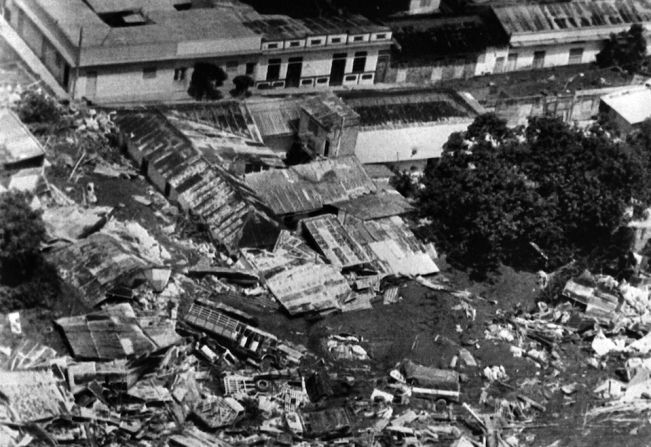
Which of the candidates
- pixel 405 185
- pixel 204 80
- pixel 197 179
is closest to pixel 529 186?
pixel 405 185

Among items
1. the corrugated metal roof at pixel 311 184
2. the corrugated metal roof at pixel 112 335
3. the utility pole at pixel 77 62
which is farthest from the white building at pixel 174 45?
the corrugated metal roof at pixel 112 335

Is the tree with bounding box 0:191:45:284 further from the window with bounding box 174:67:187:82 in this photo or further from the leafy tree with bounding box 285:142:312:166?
the window with bounding box 174:67:187:82

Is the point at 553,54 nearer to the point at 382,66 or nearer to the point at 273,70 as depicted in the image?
the point at 382,66

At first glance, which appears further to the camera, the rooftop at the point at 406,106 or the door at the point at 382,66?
the door at the point at 382,66

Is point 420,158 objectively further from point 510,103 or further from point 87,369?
point 87,369

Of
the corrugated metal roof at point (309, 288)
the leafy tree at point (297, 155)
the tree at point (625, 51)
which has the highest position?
the tree at point (625, 51)

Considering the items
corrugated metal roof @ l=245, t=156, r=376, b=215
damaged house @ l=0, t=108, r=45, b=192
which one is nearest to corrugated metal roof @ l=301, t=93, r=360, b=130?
corrugated metal roof @ l=245, t=156, r=376, b=215

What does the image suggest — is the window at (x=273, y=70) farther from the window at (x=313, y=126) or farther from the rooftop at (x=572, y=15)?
the rooftop at (x=572, y=15)
